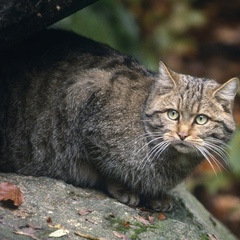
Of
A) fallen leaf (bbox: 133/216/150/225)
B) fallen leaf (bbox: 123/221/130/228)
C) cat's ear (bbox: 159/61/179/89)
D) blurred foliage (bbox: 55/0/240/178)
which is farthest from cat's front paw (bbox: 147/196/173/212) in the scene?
blurred foliage (bbox: 55/0/240/178)

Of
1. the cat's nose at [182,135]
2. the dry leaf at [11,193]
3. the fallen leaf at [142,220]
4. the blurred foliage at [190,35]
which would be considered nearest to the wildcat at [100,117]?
the cat's nose at [182,135]

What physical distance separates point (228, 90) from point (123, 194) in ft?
3.37

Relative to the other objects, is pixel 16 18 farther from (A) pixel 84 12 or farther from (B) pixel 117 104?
(A) pixel 84 12

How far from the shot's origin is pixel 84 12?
30.9ft

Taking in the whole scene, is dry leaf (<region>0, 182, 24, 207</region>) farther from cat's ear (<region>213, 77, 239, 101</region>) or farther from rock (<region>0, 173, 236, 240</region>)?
cat's ear (<region>213, 77, 239, 101</region>)

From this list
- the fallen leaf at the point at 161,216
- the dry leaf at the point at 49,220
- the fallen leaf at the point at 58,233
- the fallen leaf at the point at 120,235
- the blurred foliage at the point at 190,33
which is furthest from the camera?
the blurred foliage at the point at 190,33

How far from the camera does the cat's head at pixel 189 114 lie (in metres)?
5.75

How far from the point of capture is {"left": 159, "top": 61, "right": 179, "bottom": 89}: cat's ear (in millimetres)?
5938

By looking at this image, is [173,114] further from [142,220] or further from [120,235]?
[120,235]

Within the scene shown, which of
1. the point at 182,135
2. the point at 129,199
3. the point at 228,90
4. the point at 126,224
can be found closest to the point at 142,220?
the point at 126,224

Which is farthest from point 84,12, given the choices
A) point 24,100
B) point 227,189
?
point 24,100

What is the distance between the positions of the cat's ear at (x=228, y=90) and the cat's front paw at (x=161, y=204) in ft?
2.88

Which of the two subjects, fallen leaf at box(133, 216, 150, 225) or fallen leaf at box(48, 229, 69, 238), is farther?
fallen leaf at box(133, 216, 150, 225)

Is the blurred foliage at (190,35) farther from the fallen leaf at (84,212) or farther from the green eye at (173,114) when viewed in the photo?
the fallen leaf at (84,212)
